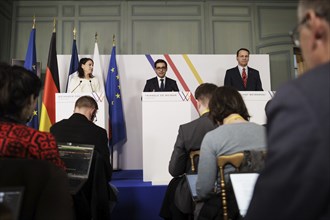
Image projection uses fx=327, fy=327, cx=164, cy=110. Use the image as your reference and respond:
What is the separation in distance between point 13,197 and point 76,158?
2.95ft

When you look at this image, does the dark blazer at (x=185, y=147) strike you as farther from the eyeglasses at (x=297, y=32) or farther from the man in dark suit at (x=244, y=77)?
the man in dark suit at (x=244, y=77)

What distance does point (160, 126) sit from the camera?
374 cm

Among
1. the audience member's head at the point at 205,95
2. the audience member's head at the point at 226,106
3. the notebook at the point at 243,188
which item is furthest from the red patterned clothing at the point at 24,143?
the audience member's head at the point at 205,95

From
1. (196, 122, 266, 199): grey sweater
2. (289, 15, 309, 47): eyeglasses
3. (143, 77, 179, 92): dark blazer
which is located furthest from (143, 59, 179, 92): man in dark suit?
(289, 15, 309, 47): eyeglasses

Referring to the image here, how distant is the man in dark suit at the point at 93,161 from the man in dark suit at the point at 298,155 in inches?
65.7

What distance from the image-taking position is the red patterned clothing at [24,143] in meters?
1.07

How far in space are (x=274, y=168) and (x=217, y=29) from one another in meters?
5.95

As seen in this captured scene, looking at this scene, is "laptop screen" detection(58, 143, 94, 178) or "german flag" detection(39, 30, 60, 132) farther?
"german flag" detection(39, 30, 60, 132)

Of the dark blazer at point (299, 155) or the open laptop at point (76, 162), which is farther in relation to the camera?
the open laptop at point (76, 162)

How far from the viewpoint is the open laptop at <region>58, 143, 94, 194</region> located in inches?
71.0

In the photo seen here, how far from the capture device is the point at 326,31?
2.10 feet

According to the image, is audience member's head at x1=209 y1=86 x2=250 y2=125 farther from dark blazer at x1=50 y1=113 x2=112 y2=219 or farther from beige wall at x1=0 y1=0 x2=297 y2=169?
beige wall at x1=0 y1=0 x2=297 y2=169

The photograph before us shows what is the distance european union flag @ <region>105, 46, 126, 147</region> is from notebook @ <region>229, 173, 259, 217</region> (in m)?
3.63

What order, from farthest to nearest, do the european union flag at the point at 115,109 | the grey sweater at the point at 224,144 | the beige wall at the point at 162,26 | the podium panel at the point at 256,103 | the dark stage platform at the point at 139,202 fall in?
the beige wall at the point at 162,26 < the european union flag at the point at 115,109 < the podium panel at the point at 256,103 < the dark stage platform at the point at 139,202 < the grey sweater at the point at 224,144
